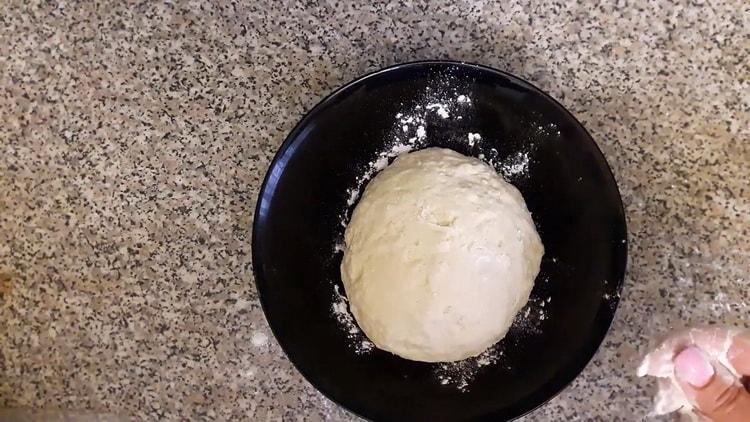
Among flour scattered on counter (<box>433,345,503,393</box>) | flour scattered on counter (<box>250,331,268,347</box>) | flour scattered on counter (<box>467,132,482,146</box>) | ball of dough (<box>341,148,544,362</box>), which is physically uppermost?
flour scattered on counter (<box>467,132,482,146</box>)

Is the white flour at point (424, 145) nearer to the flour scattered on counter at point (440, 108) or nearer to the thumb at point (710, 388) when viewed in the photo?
the flour scattered on counter at point (440, 108)

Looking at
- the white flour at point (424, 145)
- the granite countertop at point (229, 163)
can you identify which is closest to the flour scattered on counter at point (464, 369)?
the white flour at point (424, 145)

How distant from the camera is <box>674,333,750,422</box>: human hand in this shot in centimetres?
89

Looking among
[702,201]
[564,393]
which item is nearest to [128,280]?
[564,393]

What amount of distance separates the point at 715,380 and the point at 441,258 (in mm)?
447

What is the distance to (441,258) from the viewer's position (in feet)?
2.41

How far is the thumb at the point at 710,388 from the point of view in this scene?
89 cm

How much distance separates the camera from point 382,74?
2.62ft

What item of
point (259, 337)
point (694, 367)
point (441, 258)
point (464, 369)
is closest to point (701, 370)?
point (694, 367)

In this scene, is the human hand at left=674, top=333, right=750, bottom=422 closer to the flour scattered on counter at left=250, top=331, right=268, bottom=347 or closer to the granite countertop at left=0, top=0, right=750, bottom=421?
the granite countertop at left=0, top=0, right=750, bottom=421

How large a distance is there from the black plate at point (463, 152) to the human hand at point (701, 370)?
0.54 ft

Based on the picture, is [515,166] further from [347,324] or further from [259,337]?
[259,337]

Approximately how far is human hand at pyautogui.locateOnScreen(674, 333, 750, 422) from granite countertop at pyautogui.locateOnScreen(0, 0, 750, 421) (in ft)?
0.13

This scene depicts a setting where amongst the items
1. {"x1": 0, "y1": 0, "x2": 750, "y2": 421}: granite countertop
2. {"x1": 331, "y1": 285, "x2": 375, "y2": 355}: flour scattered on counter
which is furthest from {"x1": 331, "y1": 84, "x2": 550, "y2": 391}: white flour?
{"x1": 0, "y1": 0, "x2": 750, "y2": 421}: granite countertop
